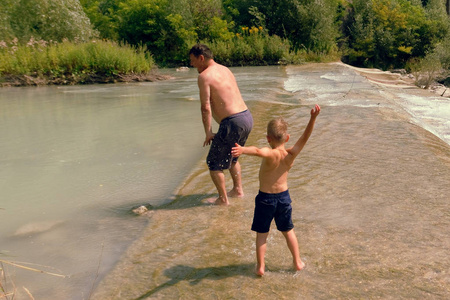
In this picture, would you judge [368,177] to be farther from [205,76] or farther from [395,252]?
[205,76]

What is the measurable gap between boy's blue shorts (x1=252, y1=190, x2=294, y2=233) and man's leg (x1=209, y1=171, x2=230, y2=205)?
136cm

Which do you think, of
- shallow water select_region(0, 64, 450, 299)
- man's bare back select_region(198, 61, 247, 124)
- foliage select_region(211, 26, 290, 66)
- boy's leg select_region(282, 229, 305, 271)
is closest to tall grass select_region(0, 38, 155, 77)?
shallow water select_region(0, 64, 450, 299)

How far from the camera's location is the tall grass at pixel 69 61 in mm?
16641

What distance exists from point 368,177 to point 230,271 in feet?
8.33

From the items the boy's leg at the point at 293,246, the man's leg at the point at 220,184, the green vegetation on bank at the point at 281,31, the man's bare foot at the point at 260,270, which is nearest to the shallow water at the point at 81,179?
the man's leg at the point at 220,184

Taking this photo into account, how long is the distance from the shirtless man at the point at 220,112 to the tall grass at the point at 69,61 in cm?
1327

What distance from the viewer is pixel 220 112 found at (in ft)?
14.5

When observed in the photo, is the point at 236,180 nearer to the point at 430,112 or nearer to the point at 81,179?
the point at 81,179

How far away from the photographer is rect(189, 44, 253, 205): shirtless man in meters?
4.36

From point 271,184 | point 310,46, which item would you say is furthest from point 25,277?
point 310,46

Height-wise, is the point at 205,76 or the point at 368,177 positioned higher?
the point at 205,76

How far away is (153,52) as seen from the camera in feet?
103

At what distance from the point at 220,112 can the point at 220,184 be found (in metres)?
0.72

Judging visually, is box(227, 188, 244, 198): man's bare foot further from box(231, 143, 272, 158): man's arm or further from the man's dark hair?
box(231, 143, 272, 158): man's arm
